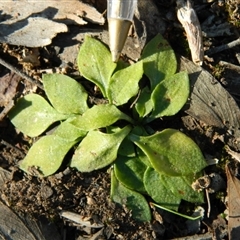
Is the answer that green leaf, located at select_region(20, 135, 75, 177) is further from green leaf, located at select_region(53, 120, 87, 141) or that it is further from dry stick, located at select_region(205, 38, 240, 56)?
dry stick, located at select_region(205, 38, 240, 56)

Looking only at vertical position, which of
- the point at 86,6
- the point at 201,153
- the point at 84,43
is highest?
the point at 86,6

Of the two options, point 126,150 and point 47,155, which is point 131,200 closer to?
point 126,150

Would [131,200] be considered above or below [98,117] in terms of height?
below

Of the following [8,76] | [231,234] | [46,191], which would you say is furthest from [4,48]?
[231,234]

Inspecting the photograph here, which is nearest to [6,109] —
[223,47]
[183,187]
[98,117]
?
[98,117]

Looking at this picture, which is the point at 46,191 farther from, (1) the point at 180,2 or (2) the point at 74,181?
(1) the point at 180,2
